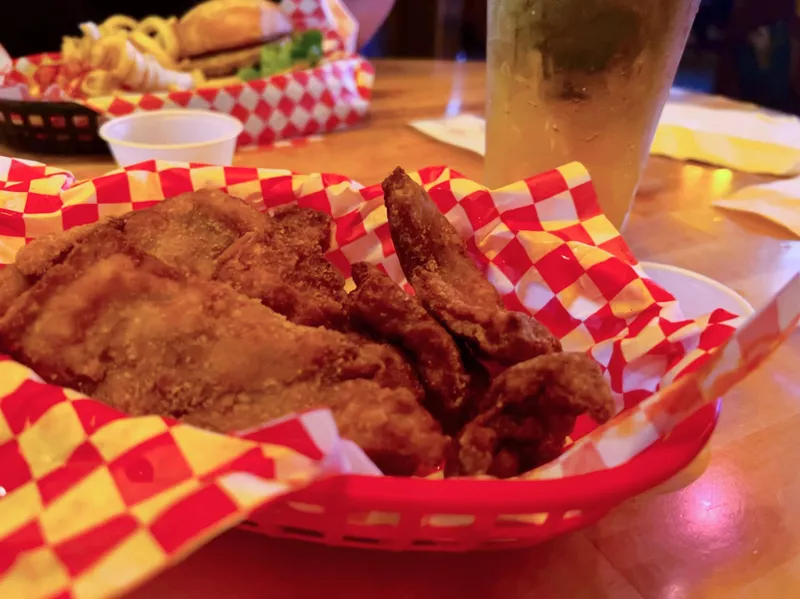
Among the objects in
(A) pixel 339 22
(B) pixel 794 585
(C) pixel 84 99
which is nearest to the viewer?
(B) pixel 794 585

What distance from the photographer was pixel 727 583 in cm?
70

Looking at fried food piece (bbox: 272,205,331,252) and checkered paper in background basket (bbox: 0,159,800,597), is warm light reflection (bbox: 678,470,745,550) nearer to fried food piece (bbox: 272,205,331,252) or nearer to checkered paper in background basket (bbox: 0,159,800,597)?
checkered paper in background basket (bbox: 0,159,800,597)

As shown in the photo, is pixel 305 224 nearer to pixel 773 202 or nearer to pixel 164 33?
pixel 773 202

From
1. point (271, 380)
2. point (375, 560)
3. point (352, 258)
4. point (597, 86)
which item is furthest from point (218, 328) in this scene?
point (597, 86)

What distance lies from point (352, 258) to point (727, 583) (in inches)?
29.3

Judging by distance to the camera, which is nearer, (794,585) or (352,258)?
(794,585)

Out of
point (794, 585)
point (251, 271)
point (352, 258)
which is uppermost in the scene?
point (251, 271)

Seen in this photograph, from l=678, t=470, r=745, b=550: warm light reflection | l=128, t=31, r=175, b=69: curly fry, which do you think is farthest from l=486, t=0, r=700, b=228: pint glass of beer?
l=128, t=31, r=175, b=69: curly fry

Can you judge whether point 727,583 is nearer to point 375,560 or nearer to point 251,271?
point 375,560

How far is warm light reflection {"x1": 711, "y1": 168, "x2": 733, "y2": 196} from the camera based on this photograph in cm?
179

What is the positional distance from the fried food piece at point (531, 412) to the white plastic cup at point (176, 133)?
105 centimetres

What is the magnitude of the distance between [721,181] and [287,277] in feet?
4.63

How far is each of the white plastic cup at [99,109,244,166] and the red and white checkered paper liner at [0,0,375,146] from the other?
154 mm

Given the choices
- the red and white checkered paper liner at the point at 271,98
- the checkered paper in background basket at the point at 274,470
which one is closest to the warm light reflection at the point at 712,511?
the checkered paper in background basket at the point at 274,470
